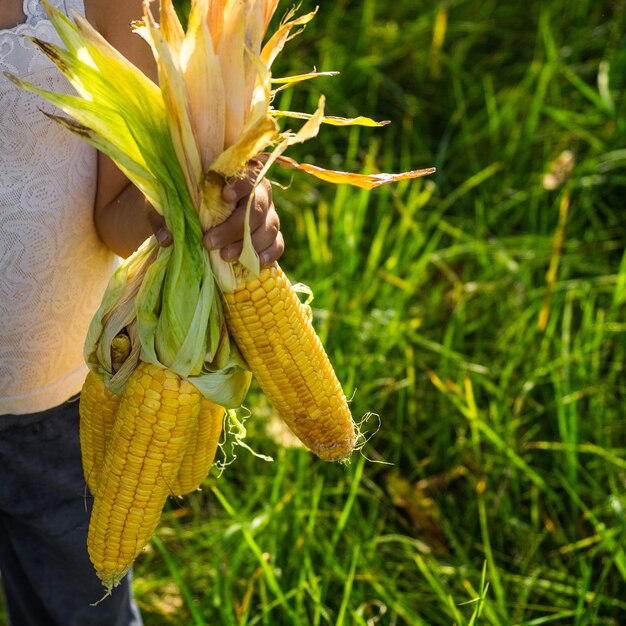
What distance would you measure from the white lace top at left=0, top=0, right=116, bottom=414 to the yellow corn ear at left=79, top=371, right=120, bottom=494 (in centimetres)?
16

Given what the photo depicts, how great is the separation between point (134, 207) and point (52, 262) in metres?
0.13

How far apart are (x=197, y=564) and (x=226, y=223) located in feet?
3.19

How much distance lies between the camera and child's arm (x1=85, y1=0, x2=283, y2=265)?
3.09ft

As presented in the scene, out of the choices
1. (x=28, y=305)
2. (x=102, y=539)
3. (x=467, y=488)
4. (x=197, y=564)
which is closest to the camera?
(x=102, y=539)

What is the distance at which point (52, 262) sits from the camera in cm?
115

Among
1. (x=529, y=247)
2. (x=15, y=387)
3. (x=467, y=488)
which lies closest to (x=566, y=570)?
(x=467, y=488)

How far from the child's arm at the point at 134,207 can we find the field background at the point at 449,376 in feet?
1.14

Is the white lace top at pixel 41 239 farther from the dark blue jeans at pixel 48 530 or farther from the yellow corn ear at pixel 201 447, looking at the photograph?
the yellow corn ear at pixel 201 447

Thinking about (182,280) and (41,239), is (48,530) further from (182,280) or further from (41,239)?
(182,280)

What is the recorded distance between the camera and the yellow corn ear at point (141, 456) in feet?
3.16

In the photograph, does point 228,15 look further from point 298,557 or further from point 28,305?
point 298,557

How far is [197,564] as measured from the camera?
173 centimetres

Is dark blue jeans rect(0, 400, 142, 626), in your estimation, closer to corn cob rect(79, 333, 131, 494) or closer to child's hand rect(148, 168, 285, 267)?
corn cob rect(79, 333, 131, 494)

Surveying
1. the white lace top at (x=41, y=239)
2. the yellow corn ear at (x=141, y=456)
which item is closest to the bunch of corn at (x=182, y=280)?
the yellow corn ear at (x=141, y=456)
